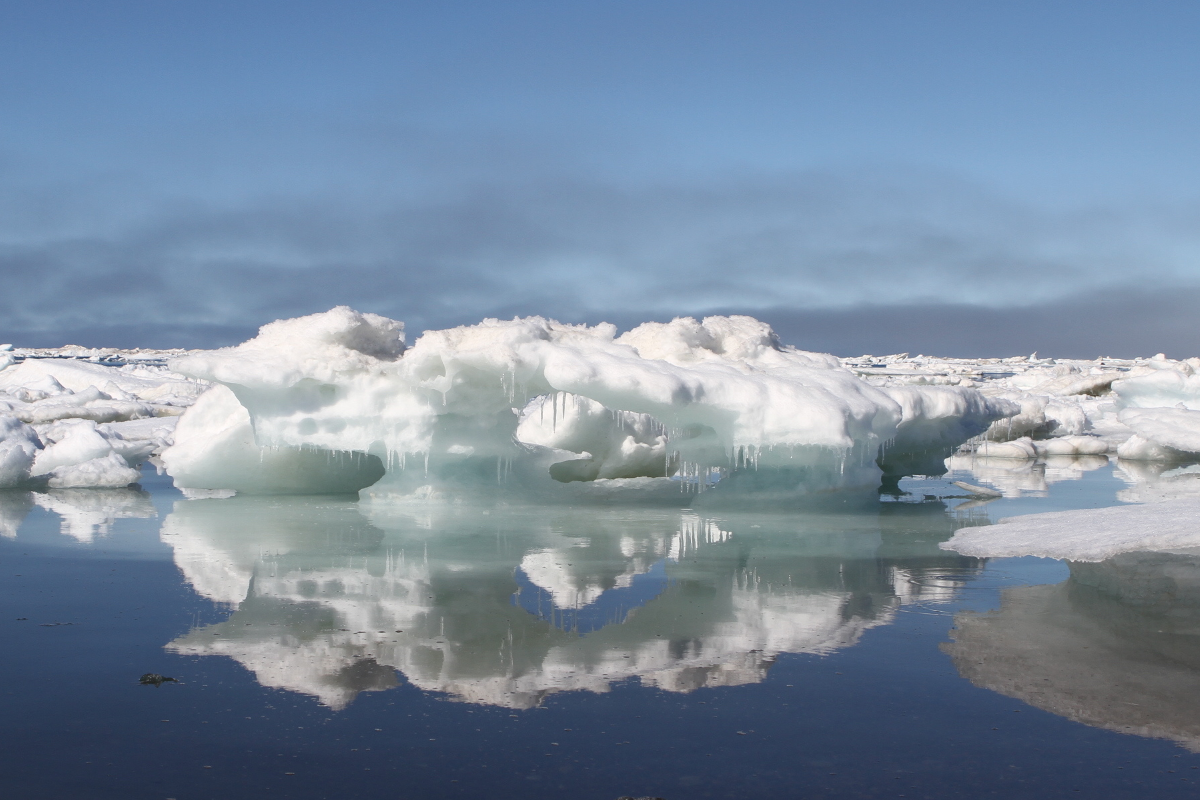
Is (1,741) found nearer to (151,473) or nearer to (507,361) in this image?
(507,361)

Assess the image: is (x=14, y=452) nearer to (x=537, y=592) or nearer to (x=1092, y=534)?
(x=537, y=592)

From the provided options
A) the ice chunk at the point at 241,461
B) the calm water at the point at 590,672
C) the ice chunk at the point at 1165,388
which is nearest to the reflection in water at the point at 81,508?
the ice chunk at the point at 241,461

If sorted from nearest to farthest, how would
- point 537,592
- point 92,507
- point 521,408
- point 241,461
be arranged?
point 537,592 → point 92,507 → point 521,408 → point 241,461

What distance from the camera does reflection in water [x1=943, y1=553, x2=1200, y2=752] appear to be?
387 centimetres

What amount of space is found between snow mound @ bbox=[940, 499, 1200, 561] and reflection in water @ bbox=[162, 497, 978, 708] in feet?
0.98

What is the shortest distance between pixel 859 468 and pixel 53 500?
361 inches

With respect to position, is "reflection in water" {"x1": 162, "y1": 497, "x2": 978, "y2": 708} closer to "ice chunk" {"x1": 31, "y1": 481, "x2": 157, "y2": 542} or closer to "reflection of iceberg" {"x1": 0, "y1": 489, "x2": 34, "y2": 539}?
"ice chunk" {"x1": 31, "y1": 481, "x2": 157, "y2": 542}

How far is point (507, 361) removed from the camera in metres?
9.57

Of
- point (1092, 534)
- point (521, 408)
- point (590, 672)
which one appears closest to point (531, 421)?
point (521, 408)

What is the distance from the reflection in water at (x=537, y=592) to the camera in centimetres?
445

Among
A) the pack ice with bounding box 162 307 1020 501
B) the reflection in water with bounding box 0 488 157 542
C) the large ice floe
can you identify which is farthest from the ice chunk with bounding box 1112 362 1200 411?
the reflection in water with bounding box 0 488 157 542

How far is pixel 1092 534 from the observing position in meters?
6.27

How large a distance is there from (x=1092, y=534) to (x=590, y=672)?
365cm

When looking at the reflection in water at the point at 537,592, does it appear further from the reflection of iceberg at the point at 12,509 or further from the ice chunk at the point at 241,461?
the ice chunk at the point at 241,461
